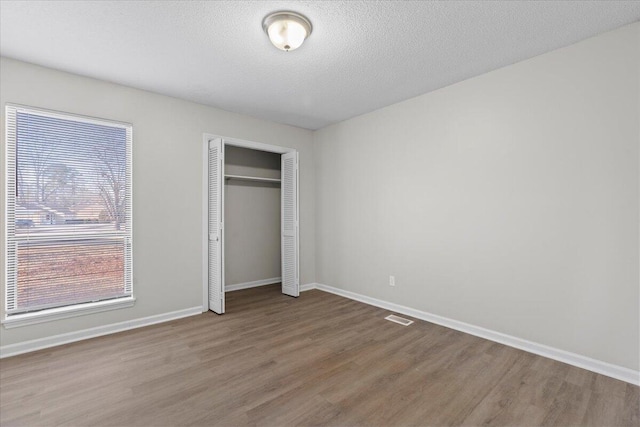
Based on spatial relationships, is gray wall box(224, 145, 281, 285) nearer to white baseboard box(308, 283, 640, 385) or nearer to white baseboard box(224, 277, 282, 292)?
white baseboard box(224, 277, 282, 292)

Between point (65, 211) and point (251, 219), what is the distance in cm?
266

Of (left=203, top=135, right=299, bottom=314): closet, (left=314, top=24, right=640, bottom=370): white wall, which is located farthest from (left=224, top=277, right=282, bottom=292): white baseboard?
(left=314, top=24, right=640, bottom=370): white wall

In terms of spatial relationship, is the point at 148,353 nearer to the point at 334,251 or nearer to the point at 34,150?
the point at 34,150

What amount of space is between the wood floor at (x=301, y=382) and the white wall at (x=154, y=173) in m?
0.41

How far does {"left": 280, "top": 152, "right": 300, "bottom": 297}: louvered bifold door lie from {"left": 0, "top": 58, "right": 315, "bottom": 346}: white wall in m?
0.99

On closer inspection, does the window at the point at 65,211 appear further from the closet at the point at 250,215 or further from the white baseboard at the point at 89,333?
the closet at the point at 250,215

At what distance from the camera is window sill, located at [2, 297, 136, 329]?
9.00ft

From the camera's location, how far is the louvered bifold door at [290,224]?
468cm

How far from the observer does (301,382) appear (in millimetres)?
2297

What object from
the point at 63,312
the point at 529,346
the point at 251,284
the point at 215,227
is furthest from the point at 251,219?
the point at 529,346

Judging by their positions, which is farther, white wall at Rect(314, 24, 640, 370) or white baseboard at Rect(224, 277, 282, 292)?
white baseboard at Rect(224, 277, 282, 292)

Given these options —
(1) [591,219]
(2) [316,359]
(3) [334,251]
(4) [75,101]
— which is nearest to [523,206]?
(1) [591,219]

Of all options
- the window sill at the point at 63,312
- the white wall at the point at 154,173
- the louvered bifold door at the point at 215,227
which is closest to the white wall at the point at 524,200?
the louvered bifold door at the point at 215,227

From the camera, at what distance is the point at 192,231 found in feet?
12.6
